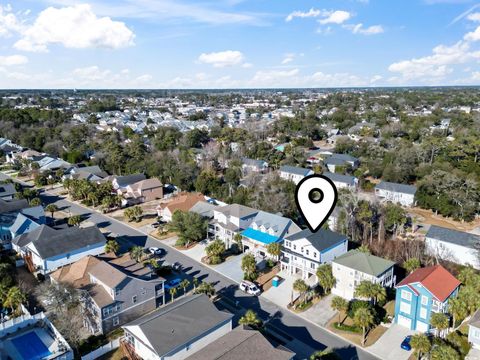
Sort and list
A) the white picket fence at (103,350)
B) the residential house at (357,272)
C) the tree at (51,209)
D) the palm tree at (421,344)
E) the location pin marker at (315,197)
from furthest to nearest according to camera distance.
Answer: the tree at (51,209) → the residential house at (357,272) → the white picket fence at (103,350) → the palm tree at (421,344) → the location pin marker at (315,197)

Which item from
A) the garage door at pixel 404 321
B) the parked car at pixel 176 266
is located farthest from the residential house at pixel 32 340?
the garage door at pixel 404 321

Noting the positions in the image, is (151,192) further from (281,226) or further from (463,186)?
(463,186)

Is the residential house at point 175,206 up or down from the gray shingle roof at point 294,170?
down

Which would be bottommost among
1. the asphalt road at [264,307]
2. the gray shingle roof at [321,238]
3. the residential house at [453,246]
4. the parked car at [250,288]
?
the asphalt road at [264,307]

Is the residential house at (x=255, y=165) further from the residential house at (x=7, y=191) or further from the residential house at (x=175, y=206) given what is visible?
the residential house at (x=7, y=191)

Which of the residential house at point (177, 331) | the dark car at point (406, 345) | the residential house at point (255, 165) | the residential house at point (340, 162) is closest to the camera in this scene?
the residential house at point (177, 331)

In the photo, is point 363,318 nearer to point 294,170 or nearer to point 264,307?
point 264,307

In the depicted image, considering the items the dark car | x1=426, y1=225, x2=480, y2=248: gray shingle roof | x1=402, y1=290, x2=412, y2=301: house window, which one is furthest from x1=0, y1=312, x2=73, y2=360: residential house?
x1=426, y1=225, x2=480, y2=248: gray shingle roof

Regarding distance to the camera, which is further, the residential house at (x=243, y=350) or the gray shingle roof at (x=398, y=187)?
the gray shingle roof at (x=398, y=187)
